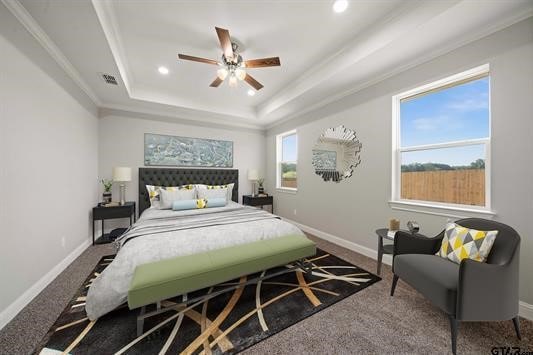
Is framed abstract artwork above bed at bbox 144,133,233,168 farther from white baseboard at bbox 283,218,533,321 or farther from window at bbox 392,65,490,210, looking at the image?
window at bbox 392,65,490,210

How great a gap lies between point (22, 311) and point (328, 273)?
3.01 m

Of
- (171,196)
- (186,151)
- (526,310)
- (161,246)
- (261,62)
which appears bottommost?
(526,310)

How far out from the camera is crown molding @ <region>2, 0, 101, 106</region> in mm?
1567

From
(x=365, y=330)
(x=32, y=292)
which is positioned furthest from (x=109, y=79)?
(x=365, y=330)

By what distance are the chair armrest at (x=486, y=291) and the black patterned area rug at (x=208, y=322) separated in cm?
89

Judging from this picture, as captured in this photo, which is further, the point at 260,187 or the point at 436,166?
the point at 260,187

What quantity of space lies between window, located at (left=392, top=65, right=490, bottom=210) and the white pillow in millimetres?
3354

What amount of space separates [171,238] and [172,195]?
1618 millimetres

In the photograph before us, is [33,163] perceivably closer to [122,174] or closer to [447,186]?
[122,174]

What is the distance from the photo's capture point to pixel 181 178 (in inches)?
165

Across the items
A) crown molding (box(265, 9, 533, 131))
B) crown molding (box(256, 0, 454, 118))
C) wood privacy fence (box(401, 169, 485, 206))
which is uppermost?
crown molding (box(256, 0, 454, 118))

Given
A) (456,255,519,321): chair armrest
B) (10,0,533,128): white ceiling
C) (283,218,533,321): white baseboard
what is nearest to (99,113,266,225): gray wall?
(10,0,533,128): white ceiling

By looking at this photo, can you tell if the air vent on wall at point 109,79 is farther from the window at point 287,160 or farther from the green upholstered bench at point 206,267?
the window at point 287,160

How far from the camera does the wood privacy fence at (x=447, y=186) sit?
1.95 metres
